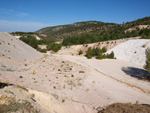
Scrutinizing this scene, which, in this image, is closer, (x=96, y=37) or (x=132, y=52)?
(x=132, y=52)

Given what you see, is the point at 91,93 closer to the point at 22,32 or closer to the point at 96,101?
the point at 96,101

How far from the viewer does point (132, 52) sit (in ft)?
92.0

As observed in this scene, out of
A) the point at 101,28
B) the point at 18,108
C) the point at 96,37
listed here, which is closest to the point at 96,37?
the point at 96,37

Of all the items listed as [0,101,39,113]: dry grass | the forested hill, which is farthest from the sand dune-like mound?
the forested hill

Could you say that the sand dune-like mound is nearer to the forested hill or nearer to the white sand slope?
the white sand slope

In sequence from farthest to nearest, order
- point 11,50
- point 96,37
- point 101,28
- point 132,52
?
point 101,28, point 96,37, point 132,52, point 11,50

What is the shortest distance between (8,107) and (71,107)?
4.20 m

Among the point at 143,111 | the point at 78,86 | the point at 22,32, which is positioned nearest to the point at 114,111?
the point at 143,111

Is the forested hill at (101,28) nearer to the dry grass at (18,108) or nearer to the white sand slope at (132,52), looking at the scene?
the white sand slope at (132,52)

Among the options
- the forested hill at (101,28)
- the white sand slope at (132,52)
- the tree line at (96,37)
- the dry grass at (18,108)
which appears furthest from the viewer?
the forested hill at (101,28)

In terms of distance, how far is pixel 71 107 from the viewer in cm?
752

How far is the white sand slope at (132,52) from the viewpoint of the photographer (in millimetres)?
24666

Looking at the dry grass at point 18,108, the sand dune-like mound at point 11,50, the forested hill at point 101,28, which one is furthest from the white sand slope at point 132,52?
the forested hill at point 101,28

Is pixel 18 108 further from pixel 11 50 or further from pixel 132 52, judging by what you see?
pixel 132 52
